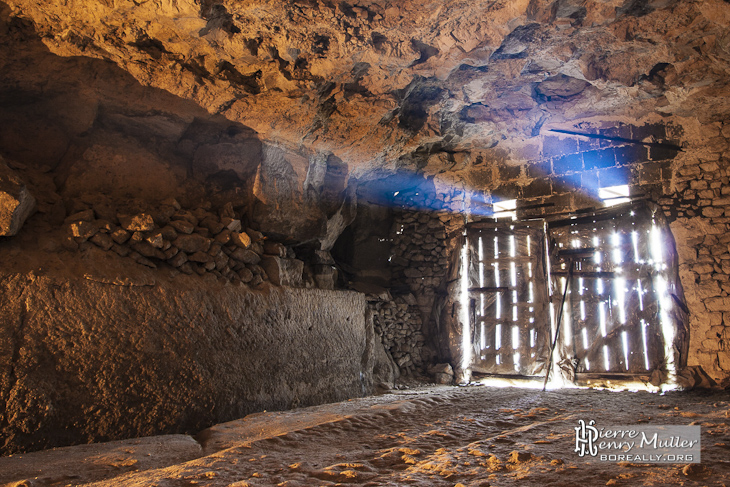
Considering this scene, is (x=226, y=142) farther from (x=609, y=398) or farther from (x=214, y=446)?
(x=609, y=398)

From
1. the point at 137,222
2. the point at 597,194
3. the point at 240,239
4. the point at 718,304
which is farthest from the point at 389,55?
the point at 718,304

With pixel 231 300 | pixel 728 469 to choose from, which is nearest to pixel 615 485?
pixel 728 469

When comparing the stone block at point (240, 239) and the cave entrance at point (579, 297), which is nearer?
the stone block at point (240, 239)

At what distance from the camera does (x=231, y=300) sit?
3.32m

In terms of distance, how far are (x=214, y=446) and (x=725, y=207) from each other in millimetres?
5281

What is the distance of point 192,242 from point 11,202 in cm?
109

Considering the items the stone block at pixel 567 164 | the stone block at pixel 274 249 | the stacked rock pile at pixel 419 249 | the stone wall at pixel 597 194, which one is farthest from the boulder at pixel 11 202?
the stone block at pixel 567 164

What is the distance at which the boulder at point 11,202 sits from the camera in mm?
2436

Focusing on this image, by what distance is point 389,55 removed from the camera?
3.38 meters

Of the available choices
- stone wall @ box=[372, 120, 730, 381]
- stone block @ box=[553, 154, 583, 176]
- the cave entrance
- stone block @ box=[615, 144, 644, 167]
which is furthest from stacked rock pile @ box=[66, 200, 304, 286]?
stone block @ box=[615, 144, 644, 167]

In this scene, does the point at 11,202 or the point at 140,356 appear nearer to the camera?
the point at 11,202

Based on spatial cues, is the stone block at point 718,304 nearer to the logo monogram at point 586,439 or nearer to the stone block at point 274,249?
the logo monogram at point 586,439

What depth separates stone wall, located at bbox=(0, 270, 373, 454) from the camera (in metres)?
2.28

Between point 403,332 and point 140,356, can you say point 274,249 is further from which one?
point 403,332
